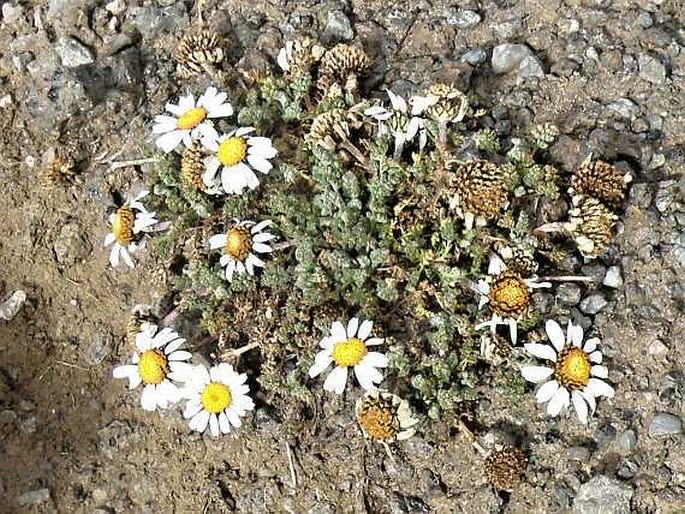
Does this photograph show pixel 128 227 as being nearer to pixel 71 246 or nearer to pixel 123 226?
pixel 123 226

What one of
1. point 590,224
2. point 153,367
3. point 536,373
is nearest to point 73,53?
point 153,367

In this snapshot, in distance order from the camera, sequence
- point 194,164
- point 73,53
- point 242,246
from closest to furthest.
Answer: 1. point 242,246
2. point 194,164
3. point 73,53

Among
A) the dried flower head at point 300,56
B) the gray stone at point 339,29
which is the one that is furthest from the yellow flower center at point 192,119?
the gray stone at point 339,29

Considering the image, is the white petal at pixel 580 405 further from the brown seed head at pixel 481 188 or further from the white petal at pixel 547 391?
the brown seed head at pixel 481 188

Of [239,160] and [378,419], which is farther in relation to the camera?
[239,160]

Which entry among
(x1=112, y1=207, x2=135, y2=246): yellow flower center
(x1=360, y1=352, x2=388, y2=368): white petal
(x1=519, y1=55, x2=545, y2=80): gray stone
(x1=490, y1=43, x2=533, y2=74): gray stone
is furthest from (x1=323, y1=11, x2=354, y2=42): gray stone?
(x1=360, y1=352, x2=388, y2=368): white petal
